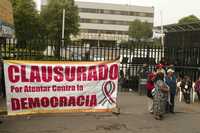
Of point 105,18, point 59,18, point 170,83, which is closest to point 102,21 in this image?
point 105,18

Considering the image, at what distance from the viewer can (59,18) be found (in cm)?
5031

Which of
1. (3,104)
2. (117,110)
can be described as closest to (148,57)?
(117,110)

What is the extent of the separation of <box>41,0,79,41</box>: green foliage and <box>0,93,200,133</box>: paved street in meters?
38.5

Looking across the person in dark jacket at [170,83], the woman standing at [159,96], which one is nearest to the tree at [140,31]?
the person in dark jacket at [170,83]

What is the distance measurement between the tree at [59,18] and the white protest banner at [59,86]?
126 feet

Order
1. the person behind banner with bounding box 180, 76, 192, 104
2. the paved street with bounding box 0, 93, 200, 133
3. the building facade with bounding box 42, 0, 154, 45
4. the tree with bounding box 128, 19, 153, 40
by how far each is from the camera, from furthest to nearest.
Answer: the building facade with bounding box 42, 0, 154, 45 → the tree with bounding box 128, 19, 153, 40 → the person behind banner with bounding box 180, 76, 192, 104 → the paved street with bounding box 0, 93, 200, 133

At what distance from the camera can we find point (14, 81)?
394 inches

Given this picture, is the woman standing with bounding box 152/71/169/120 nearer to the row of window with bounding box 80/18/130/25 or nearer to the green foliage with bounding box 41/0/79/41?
the green foliage with bounding box 41/0/79/41

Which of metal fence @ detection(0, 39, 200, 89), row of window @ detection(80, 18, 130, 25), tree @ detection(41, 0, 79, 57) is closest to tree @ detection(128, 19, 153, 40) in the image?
row of window @ detection(80, 18, 130, 25)

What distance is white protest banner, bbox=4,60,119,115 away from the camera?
10.1 m

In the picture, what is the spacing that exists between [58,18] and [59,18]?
13cm

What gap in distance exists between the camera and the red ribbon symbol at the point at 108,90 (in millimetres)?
11047

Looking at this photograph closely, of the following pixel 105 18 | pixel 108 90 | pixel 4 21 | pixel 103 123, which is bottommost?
pixel 103 123

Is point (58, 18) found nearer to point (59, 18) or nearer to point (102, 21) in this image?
point (59, 18)
